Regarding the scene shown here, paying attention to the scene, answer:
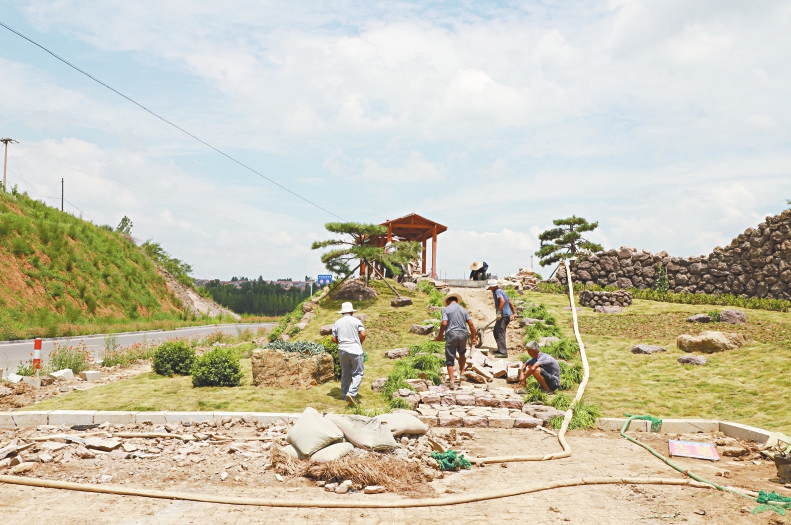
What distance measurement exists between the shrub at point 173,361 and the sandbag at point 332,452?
703cm

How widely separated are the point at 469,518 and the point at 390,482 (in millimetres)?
1146

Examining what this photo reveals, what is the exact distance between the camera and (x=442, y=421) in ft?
30.1

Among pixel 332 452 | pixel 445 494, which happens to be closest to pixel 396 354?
pixel 332 452

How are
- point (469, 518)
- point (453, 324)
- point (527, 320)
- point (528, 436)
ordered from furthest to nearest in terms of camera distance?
point (527, 320) → point (453, 324) → point (528, 436) → point (469, 518)

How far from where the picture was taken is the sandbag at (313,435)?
673 centimetres

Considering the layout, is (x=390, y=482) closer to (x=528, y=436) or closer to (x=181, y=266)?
(x=528, y=436)

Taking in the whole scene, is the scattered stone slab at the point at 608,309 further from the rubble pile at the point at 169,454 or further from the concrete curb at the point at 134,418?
the rubble pile at the point at 169,454

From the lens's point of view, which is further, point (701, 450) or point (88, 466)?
point (701, 450)

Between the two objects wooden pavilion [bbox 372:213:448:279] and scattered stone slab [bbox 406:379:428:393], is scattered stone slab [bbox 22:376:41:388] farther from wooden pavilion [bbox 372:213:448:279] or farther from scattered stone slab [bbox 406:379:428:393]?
wooden pavilion [bbox 372:213:448:279]

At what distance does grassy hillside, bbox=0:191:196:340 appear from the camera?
23.6 metres

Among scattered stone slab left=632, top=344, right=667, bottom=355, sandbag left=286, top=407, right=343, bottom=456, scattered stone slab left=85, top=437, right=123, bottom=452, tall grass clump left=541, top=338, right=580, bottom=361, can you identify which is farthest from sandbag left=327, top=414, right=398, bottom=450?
scattered stone slab left=632, top=344, right=667, bottom=355

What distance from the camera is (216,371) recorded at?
1093 centimetres

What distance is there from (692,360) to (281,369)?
9293 millimetres

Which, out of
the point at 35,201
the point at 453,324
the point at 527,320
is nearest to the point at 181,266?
the point at 35,201
